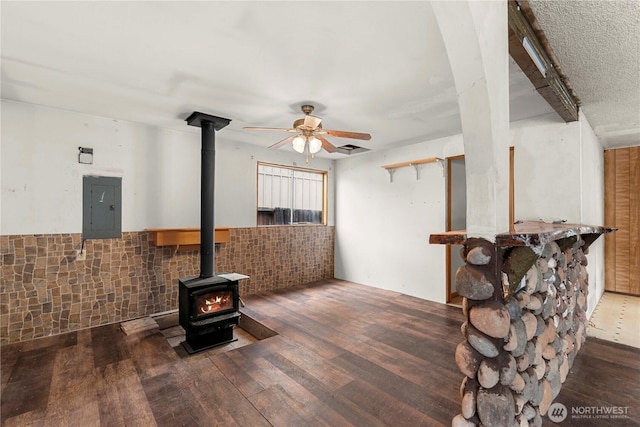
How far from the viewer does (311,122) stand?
284cm

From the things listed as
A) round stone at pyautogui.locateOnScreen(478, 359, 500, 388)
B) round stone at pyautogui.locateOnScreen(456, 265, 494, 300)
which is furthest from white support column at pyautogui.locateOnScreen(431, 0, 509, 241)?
round stone at pyautogui.locateOnScreen(478, 359, 500, 388)

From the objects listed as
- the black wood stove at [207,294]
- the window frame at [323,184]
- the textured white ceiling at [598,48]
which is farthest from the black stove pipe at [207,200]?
the textured white ceiling at [598,48]

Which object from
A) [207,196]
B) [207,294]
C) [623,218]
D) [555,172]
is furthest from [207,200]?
[623,218]

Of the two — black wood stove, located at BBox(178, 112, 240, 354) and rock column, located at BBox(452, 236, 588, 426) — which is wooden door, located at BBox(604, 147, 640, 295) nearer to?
rock column, located at BBox(452, 236, 588, 426)

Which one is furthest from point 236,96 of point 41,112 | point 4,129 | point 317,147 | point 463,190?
point 463,190

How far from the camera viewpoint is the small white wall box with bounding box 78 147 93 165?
3283mm

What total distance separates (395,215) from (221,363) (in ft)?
11.2

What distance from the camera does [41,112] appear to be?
307 cm

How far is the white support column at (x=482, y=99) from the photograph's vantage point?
1123mm

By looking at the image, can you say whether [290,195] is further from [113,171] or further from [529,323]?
[529,323]

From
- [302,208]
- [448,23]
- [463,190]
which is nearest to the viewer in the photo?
[448,23]

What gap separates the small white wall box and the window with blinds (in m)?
2.22

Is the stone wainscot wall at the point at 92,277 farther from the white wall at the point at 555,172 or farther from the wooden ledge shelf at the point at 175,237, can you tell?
the white wall at the point at 555,172

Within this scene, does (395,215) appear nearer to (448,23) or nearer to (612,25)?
(612,25)
